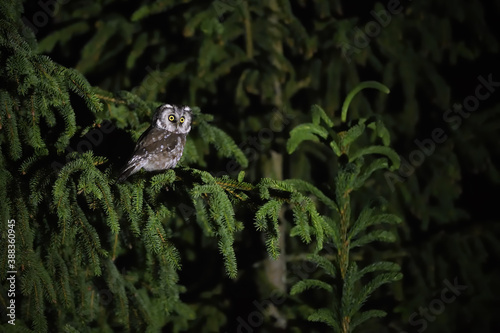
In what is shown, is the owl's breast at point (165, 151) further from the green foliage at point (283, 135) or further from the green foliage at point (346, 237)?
the green foliage at point (346, 237)

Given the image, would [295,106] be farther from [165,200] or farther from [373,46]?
[165,200]

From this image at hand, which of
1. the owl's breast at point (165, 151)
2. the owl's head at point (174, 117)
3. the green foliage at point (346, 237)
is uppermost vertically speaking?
the owl's head at point (174, 117)

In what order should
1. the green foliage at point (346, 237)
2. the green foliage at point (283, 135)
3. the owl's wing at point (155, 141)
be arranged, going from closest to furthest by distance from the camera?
the green foliage at point (346, 237) < the owl's wing at point (155, 141) < the green foliage at point (283, 135)

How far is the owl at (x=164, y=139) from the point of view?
8.26 ft

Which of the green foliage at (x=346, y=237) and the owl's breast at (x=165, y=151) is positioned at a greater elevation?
the owl's breast at (x=165, y=151)

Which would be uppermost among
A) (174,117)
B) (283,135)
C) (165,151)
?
(283,135)

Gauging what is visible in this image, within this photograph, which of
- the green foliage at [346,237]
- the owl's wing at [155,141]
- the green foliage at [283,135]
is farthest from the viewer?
the green foliage at [283,135]

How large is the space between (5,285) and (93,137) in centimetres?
119

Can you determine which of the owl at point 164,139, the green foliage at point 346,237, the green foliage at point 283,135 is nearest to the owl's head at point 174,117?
the owl at point 164,139

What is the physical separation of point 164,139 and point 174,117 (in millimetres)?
287

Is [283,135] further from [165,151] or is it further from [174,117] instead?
[165,151]

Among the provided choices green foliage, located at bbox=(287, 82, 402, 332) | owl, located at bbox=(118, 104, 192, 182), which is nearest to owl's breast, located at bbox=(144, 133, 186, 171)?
owl, located at bbox=(118, 104, 192, 182)

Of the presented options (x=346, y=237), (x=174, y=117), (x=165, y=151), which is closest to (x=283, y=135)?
(x=174, y=117)

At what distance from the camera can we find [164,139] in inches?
104
